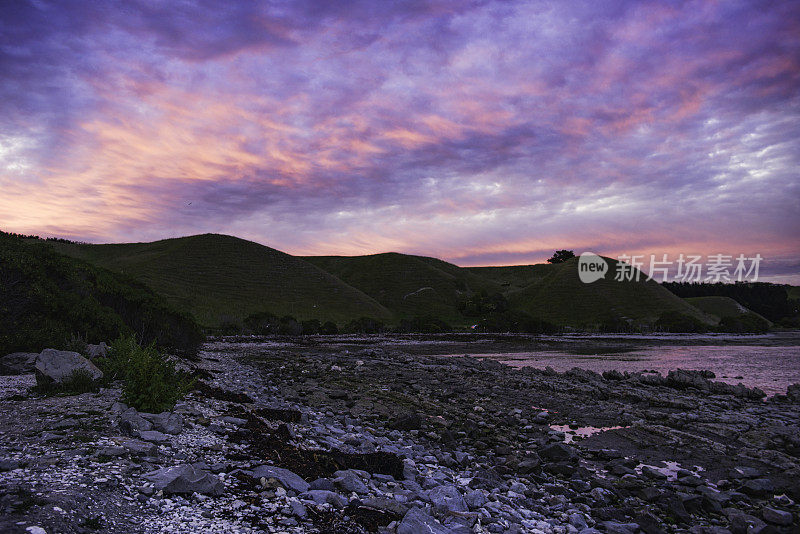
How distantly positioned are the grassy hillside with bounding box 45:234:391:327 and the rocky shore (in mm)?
76953

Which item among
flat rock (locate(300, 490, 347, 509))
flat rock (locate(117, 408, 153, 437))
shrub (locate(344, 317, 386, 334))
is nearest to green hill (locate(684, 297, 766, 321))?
shrub (locate(344, 317, 386, 334))

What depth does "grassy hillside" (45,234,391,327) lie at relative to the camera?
349 feet

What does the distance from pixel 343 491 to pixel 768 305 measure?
24401cm

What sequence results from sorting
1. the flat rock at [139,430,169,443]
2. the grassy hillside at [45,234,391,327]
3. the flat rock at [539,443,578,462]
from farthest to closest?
the grassy hillside at [45,234,391,327]
the flat rock at [539,443,578,462]
the flat rock at [139,430,169,443]

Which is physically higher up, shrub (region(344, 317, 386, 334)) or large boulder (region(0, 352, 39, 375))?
large boulder (region(0, 352, 39, 375))

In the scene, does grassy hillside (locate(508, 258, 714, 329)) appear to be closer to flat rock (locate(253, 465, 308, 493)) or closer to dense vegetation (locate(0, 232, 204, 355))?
dense vegetation (locate(0, 232, 204, 355))

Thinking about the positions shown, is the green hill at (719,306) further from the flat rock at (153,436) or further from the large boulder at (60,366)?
the flat rock at (153,436)

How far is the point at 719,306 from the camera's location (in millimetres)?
179375

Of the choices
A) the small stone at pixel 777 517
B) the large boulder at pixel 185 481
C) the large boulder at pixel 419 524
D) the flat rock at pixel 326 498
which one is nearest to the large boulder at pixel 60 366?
the large boulder at pixel 185 481

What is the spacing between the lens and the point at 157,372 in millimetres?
10258

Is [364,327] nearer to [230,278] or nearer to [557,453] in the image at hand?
[230,278]

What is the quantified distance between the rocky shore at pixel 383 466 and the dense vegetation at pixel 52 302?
349 centimetres

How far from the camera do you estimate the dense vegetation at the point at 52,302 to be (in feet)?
Answer: 55.3

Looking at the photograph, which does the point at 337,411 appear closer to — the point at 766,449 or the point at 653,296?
the point at 766,449
